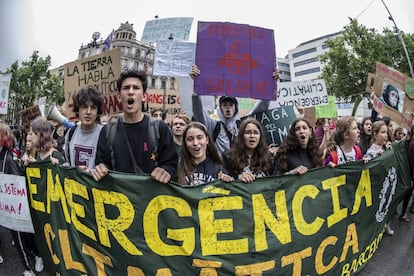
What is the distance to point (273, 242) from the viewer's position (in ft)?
8.54

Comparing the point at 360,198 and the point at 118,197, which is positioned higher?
the point at 118,197

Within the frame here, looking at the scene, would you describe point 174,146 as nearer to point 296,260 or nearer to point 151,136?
point 151,136

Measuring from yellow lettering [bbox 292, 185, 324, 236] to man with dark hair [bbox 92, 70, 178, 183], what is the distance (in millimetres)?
1069

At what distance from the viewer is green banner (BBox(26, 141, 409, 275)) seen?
2.42 m

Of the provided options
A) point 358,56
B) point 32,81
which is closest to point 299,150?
point 358,56

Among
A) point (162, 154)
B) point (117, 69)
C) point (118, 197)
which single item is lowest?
point (118, 197)

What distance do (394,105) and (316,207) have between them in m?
3.75

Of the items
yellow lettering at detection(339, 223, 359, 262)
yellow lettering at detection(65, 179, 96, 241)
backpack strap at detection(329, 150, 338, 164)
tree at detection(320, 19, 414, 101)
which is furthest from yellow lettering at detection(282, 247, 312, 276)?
tree at detection(320, 19, 414, 101)

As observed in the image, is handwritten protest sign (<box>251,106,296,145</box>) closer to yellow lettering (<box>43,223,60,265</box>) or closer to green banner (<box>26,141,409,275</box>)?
green banner (<box>26,141,409,275</box>)

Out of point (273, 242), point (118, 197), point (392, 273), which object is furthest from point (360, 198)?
point (118, 197)

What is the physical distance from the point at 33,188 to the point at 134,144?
1.35 meters

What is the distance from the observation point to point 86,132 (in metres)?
3.11

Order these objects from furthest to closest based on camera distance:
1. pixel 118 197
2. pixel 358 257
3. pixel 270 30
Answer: pixel 270 30 → pixel 358 257 → pixel 118 197

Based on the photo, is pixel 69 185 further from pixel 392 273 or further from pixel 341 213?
pixel 392 273
